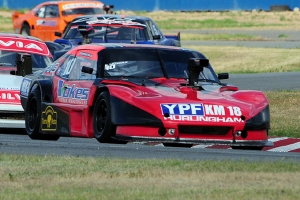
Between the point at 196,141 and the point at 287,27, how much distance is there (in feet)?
119

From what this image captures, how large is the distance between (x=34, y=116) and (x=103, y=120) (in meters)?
1.90

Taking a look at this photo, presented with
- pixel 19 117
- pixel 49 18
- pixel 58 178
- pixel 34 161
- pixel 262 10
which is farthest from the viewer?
pixel 262 10

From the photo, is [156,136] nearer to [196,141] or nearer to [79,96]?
[196,141]

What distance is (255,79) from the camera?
2391cm

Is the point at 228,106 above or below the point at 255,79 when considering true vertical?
above

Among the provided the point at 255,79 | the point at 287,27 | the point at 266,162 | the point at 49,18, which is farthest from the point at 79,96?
the point at 287,27

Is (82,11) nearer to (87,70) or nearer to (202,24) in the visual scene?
(202,24)

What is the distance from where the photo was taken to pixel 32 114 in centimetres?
1269

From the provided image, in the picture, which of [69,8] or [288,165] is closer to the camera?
[288,165]

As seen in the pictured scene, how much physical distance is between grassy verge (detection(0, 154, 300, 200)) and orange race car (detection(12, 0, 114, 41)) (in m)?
24.3

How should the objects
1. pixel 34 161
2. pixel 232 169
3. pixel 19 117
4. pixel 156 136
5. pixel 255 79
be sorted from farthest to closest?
pixel 255 79
pixel 19 117
pixel 156 136
pixel 34 161
pixel 232 169

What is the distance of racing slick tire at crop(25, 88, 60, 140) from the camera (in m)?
12.4

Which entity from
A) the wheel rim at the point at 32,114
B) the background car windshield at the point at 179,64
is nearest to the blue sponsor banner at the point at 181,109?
the background car windshield at the point at 179,64

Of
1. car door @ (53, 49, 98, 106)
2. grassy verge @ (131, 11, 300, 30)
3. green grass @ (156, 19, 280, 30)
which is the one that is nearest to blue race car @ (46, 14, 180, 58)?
car door @ (53, 49, 98, 106)
